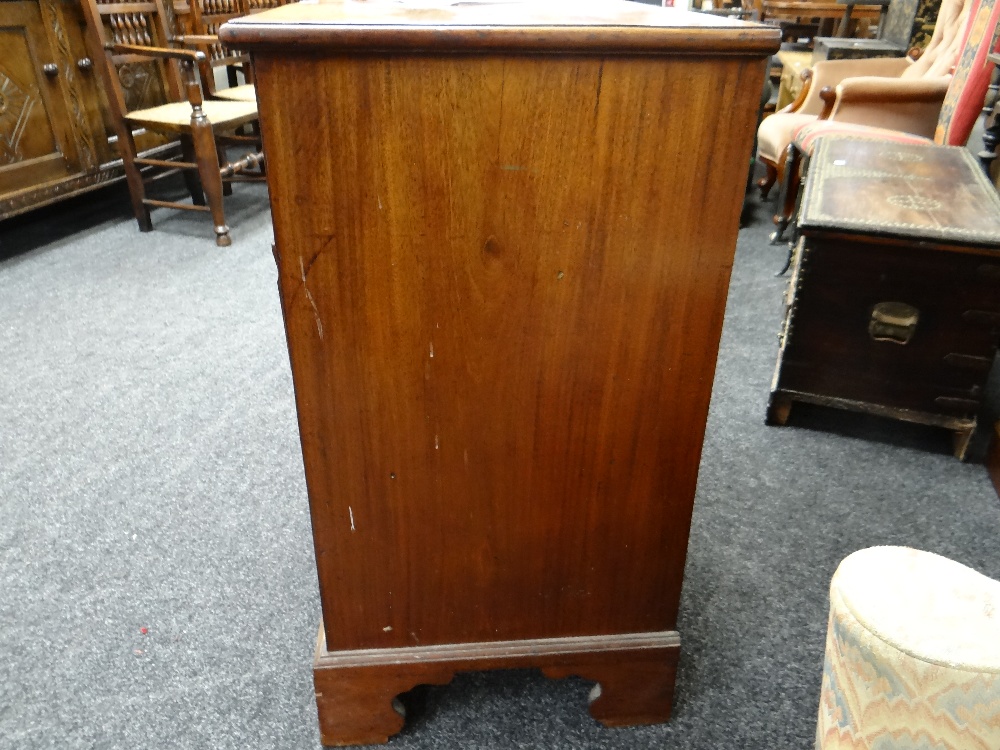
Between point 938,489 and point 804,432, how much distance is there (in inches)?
13.0

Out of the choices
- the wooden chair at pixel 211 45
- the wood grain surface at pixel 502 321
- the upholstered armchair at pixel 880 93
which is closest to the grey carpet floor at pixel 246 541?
the wood grain surface at pixel 502 321

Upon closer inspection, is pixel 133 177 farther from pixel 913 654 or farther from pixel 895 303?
pixel 913 654

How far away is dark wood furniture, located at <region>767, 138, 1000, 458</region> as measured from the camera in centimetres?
170

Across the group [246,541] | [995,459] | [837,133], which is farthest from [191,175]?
[995,459]

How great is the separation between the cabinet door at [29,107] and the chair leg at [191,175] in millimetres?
469

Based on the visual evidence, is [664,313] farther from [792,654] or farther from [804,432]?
[804,432]

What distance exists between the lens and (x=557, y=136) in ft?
2.62

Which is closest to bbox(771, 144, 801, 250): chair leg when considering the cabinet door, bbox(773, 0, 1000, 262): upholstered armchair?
bbox(773, 0, 1000, 262): upholstered armchair

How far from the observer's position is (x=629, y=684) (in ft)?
3.75

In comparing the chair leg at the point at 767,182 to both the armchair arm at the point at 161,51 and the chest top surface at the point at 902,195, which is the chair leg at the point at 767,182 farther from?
the armchair arm at the point at 161,51

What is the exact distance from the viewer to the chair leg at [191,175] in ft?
11.1

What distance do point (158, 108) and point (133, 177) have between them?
31 centimetres

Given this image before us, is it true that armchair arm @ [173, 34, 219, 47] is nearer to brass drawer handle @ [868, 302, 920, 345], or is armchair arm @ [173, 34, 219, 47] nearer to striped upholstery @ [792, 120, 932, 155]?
striped upholstery @ [792, 120, 932, 155]

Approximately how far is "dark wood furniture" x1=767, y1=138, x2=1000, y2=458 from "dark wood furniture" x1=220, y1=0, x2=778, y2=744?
1.01 metres
